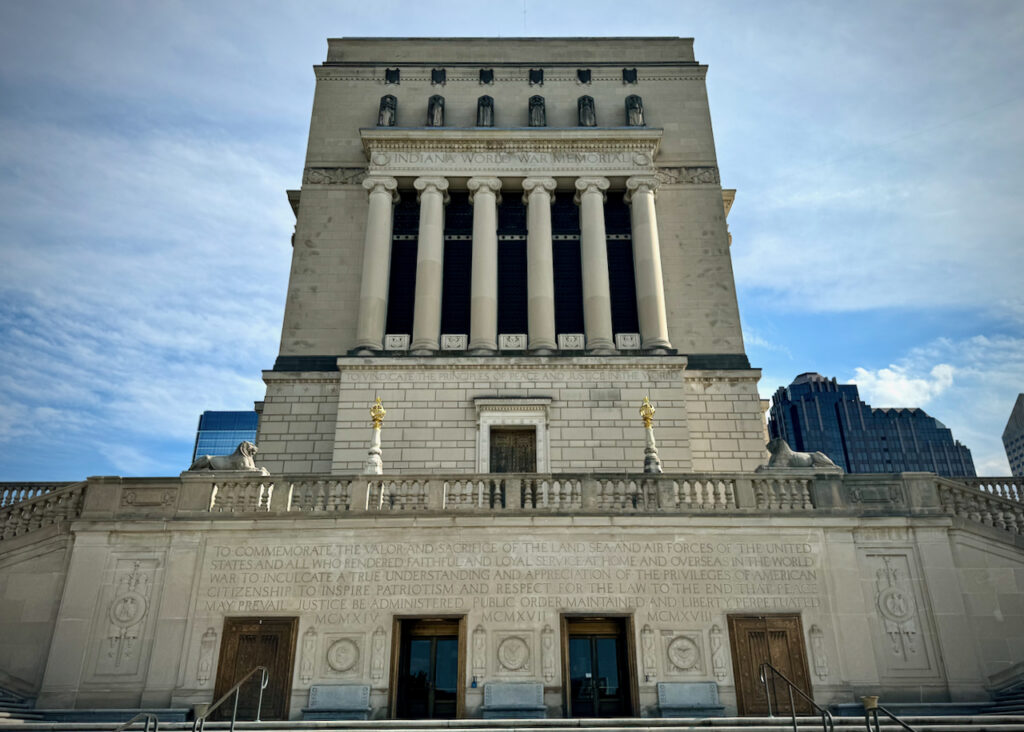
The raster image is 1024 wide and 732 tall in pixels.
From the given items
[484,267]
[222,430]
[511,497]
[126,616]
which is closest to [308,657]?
[126,616]

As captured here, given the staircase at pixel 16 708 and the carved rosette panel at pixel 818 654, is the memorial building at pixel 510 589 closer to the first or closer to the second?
the carved rosette panel at pixel 818 654

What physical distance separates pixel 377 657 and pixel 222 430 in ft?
599

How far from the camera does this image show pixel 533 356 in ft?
104

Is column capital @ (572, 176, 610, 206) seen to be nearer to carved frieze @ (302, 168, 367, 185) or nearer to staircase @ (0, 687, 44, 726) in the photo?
carved frieze @ (302, 168, 367, 185)

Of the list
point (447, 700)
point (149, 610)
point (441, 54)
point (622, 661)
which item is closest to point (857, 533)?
point (622, 661)

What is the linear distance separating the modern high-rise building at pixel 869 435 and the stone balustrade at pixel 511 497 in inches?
6052

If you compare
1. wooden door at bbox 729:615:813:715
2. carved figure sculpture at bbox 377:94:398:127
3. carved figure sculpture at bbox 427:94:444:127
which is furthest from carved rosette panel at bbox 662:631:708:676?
carved figure sculpture at bbox 377:94:398:127

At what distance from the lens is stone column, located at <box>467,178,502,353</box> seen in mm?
32781

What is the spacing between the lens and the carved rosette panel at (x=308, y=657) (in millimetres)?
18641

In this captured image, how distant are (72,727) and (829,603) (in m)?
17.3

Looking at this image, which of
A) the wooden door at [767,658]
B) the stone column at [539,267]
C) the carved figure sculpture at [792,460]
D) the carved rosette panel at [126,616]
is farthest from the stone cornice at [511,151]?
the wooden door at [767,658]

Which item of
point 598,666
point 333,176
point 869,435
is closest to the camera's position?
point 598,666

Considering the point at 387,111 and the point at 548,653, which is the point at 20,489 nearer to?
the point at 548,653

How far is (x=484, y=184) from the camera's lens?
1415 inches
